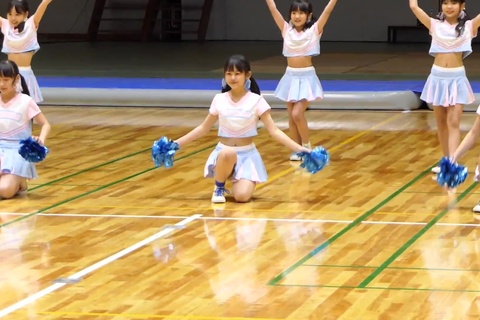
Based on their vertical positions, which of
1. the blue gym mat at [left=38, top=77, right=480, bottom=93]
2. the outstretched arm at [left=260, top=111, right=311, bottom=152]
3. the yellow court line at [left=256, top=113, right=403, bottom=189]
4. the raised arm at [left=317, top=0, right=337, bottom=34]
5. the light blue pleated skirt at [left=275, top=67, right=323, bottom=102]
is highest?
the raised arm at [left=317, top=0, right=337, bottom=34]

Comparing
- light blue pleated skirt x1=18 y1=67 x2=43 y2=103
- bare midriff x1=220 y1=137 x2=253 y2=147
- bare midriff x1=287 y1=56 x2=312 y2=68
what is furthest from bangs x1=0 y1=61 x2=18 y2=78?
bare midriff x1=287 y1=56 x2=312 y2=68

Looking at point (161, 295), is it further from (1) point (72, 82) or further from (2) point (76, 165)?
(1) point (72, 82)

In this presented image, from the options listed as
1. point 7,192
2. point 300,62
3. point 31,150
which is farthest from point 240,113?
point 300,62

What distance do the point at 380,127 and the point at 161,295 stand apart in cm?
604

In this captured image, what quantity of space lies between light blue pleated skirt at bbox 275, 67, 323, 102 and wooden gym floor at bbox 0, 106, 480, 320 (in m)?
0.52

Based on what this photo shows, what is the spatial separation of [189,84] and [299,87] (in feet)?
13.9

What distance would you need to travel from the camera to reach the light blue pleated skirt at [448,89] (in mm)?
7895

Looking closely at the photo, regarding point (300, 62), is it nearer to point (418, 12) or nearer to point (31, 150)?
point (418, 12)

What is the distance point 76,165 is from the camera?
869 centimetres

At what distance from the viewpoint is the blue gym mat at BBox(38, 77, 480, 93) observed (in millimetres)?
12352

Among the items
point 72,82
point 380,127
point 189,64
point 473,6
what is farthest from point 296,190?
point 473,6

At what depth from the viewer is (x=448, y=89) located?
7914mm

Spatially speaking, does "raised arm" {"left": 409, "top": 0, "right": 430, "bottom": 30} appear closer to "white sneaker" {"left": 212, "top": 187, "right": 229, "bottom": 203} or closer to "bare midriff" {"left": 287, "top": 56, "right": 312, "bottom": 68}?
"bare midriff" {"left": 287, "top": 56, "right": 312, "bottom": 68}

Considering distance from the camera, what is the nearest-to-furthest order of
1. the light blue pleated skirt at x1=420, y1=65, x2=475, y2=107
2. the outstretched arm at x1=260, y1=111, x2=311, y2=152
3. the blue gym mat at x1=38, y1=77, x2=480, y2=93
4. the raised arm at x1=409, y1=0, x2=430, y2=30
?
the outstretched arm at x1=260, y1=111, x2=311, y2=152, the raised arm at x1=409, y1=0, x2=430, y2=30, the light blue pleated skirt at x1=420, y1=65, x2=475, y2=107, the blue gym mat at x1=38, y1=77, x2=480, y2=93
